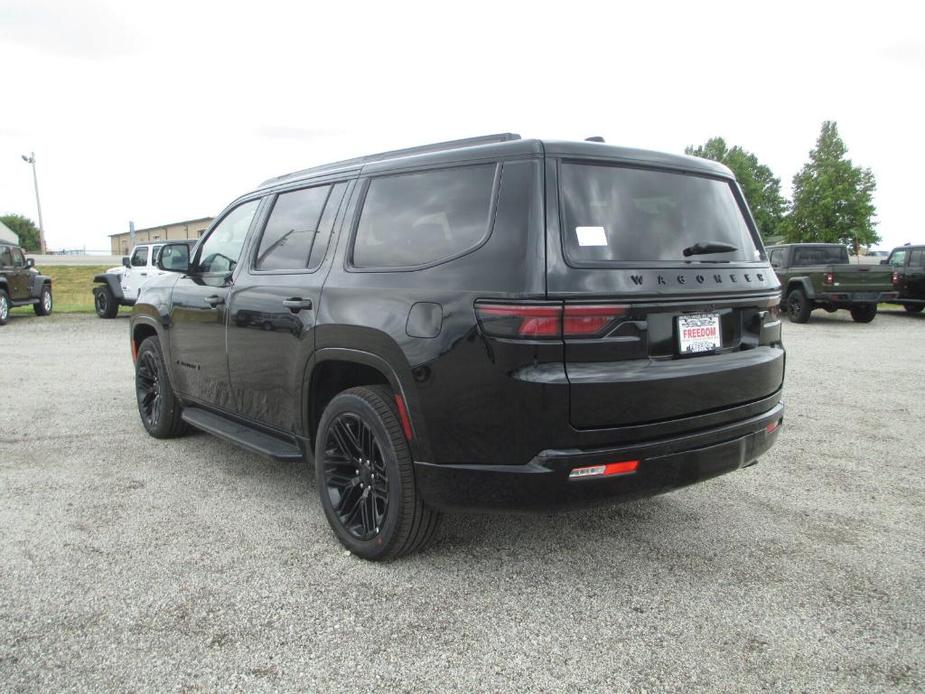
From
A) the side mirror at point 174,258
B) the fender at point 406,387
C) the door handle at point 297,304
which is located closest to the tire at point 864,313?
the side mirror at point 174,258

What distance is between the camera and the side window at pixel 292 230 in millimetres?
3930

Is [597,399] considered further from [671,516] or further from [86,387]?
[86,387]

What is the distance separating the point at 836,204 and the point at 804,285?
116ft

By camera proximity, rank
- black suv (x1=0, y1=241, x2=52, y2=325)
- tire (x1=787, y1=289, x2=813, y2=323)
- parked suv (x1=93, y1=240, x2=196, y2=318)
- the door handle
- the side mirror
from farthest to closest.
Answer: parked suv (x1=93, y1=240, x2=196, y2=318), tire (x1=787, y1=289, x2=813, y2=323), black suv (x1=0, y1=241, x2=52, y2=325), the side mirror, the door handle

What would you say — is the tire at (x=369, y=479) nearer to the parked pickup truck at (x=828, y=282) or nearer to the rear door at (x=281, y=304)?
the rear door at (x=281, y=304)

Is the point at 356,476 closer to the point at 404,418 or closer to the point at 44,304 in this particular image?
the point at 404,418

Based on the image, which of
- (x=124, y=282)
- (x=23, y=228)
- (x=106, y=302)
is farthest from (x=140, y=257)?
(x=23, y=228)

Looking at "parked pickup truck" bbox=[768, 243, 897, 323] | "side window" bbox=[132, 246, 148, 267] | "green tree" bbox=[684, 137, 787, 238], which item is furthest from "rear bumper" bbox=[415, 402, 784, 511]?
"green tree" bbox=[684, 137, 787, 238]

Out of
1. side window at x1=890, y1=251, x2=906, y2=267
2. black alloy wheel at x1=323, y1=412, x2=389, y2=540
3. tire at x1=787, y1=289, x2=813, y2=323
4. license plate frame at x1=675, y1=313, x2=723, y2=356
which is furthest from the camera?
side window at x1=890, y1=251, x2=906, y2=267

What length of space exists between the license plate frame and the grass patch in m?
19.2

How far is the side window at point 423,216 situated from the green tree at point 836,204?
47.9 metres

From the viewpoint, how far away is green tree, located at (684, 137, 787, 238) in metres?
67.2

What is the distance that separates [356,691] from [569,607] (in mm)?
984

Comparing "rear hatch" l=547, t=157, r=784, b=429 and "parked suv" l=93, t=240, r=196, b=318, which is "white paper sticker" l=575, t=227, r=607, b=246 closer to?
"rear hatch" l=547, t=157, r=784, b=429
